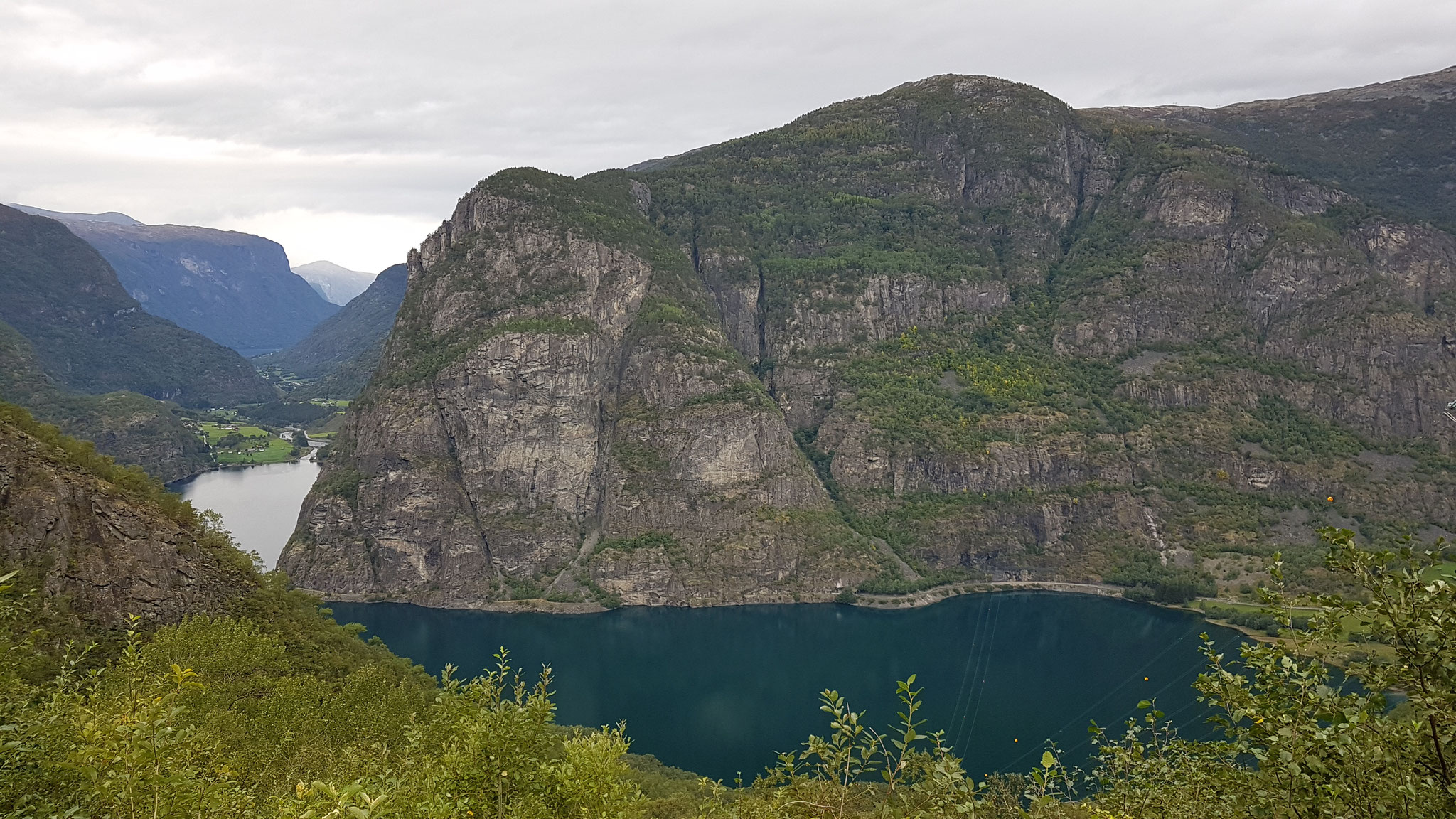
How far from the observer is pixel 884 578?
118m

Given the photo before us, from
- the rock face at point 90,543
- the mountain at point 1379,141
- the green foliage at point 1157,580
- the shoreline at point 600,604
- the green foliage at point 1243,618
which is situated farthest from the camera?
the mountain at point 1379,141

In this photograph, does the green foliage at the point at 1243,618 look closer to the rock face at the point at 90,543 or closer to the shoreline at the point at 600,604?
the shoreline at the point at 600,604

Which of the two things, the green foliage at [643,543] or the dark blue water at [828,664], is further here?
the green foliage at [643,543]

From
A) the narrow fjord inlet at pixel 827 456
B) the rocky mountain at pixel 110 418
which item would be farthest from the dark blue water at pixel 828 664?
the rocky mountain at pixel 110 418

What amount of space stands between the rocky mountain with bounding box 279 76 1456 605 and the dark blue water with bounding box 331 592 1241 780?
8.17m

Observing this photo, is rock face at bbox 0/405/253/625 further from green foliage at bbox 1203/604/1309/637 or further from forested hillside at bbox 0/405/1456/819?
green foliage at bbox 1203/604/1309/637

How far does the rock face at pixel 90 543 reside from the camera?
1431 inches

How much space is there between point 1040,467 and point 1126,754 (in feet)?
406

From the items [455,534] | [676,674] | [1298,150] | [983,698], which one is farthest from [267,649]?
[1298,150]

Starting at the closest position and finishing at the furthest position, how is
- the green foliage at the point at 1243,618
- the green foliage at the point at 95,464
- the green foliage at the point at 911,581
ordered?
the green foliage at the point at 95,464 < the green foliage at the point at 1243,618 < the green foliage at the point at 911,581

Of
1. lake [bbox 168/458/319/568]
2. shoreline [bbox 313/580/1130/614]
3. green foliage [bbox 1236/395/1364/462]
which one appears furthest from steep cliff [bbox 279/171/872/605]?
green foliage [bbox 1236/395/1364/462]

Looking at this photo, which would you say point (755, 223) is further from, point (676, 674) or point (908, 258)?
point (676, 674)

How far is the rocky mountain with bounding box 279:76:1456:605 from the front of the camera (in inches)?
4744

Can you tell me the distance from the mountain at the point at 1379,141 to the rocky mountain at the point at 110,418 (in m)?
223
